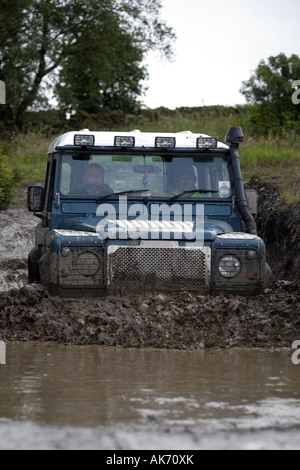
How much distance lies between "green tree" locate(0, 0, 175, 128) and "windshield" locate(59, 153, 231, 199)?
2170 centimetres

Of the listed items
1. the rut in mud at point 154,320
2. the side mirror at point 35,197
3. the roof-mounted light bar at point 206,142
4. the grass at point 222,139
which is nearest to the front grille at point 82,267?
the rut in mud at point 154,320

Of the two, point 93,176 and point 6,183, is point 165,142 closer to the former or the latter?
point 93,176

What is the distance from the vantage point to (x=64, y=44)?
32.0 m

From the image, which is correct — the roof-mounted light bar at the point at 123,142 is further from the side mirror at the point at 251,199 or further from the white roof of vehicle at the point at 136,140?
the side mirror at the point at 251,199

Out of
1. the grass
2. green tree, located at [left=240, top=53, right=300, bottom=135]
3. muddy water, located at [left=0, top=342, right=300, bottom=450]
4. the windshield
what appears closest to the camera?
muddy water, located at [left=0, top=342, right=300, bottom=450]

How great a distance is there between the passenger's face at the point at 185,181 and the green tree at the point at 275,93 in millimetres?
16554

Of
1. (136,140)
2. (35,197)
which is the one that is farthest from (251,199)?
(35,197)

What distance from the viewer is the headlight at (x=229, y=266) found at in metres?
8.36

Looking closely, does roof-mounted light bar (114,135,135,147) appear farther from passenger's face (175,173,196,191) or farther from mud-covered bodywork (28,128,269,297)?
passenger's face (175,173,196,191)

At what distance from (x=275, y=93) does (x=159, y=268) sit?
18775mm

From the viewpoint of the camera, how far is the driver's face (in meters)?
9.11

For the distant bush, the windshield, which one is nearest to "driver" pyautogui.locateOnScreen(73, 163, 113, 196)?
the windshield

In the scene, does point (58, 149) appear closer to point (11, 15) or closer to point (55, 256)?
point (55, 256)

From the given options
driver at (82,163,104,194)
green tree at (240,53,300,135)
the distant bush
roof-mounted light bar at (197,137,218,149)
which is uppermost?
green tree at (240,53,300,135)
